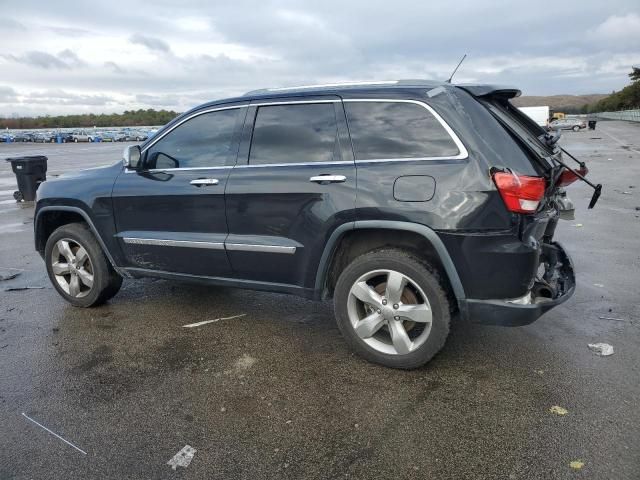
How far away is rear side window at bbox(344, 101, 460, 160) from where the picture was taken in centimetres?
Answer: 352

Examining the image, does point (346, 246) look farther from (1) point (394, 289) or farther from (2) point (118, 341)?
(2) point (118, 341)

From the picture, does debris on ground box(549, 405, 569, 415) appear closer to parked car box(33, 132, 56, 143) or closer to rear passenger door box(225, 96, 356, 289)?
rear passenger door box(225, 96, 356, 289)

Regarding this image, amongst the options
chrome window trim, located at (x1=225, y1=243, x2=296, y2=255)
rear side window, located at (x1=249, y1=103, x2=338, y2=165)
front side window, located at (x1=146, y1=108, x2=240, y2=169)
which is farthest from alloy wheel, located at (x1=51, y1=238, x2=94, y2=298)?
rear side window, located at (x1=249, y1=103, x2=338, y2=165)

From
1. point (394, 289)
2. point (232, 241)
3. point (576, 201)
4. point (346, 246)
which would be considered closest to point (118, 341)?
point (232, 241)

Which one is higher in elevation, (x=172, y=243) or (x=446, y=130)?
(x=446, y=130)

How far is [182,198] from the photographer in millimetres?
4363

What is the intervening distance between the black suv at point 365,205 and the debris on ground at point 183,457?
1378 millimetres

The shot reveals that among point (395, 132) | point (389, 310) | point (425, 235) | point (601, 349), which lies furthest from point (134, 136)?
point (601, 349)

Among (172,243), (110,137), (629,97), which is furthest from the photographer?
(629,97)

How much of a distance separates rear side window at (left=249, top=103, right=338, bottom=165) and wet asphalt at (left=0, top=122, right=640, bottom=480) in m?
1.47

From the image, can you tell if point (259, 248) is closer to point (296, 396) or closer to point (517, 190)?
point (296, 396)

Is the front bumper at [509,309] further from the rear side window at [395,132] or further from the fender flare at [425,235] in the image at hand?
the rear side window at [395,132]

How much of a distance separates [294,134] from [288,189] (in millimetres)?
461

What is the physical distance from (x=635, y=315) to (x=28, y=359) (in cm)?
495
